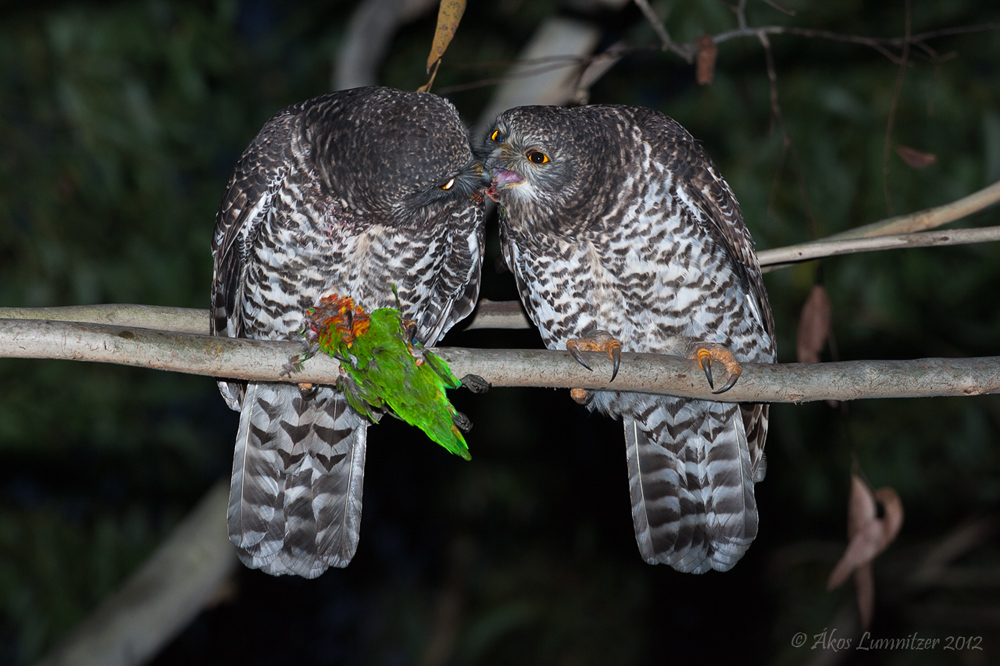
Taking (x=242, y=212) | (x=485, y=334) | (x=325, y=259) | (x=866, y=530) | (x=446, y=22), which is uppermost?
(x=446, y=22)

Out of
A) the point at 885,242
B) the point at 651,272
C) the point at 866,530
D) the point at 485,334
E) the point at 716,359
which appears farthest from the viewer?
the point at 485,334

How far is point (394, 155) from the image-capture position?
242 cm

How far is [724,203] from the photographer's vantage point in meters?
2.75

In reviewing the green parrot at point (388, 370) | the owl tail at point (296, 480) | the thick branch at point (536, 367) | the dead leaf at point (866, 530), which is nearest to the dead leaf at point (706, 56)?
the thick branch at point (536, 367)

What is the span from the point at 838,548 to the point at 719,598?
3.04ft

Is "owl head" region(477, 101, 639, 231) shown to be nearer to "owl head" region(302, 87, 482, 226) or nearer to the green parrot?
"owl head" region(302, 87, 482, 226)

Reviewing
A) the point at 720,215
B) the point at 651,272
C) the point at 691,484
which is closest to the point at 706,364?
the point at 651,272

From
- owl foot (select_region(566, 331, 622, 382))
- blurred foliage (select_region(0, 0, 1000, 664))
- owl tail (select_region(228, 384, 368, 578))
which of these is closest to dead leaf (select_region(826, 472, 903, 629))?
owl foot (select_region(566, 331, 622, 382))

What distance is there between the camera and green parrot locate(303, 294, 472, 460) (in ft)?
6.61

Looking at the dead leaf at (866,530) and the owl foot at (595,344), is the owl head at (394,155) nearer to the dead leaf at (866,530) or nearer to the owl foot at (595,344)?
the owl foot at (595,344)

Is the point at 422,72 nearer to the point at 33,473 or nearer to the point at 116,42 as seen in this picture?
the point at 116,42

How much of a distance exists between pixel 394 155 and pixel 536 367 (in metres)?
0.75

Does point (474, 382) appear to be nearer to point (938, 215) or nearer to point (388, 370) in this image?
point (388, 370)

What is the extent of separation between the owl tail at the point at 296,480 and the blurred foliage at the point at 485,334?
149 cm
